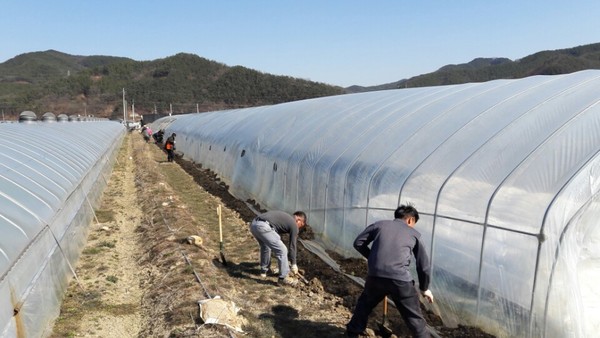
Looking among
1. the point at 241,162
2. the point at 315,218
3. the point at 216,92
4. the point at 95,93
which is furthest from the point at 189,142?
the point at 95,93

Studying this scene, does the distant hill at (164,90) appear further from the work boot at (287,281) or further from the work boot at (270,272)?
the work boot at (287,281)

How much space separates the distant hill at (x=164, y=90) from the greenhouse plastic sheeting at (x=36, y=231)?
8719 cm

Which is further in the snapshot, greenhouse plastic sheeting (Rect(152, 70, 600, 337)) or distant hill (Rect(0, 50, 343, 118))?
distant hill (Rect(0, 50, 343, 118))

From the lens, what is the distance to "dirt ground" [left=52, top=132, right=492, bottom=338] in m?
6.62

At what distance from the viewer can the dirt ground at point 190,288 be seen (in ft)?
21.7

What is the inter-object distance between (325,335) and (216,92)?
106199 millimetres

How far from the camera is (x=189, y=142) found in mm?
32844

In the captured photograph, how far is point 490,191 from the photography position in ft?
20.2

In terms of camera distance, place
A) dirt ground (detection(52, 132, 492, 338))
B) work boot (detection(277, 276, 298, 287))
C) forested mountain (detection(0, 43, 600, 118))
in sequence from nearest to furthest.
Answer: dirt ground (detection(52, 132, 492, 338)) → work boot (detection(277, 276, 298, 287)) → forested mountain (detection(0, 43, 600, 118))

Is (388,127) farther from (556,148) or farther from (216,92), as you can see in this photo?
(216,92)

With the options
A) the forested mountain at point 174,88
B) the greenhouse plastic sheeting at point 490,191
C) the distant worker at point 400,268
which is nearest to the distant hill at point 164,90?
the forested mountain at point 174,88

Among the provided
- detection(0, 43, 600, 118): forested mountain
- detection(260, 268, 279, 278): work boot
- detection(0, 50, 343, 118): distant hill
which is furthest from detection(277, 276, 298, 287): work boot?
detection(0, 50, 343, 118): distant hill

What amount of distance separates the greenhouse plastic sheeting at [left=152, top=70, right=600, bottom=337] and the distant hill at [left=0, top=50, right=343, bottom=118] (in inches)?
3475

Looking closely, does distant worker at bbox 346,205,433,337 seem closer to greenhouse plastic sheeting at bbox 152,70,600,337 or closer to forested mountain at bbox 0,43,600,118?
greenhouse plastic sheeting at bbox 152,70,600,337
